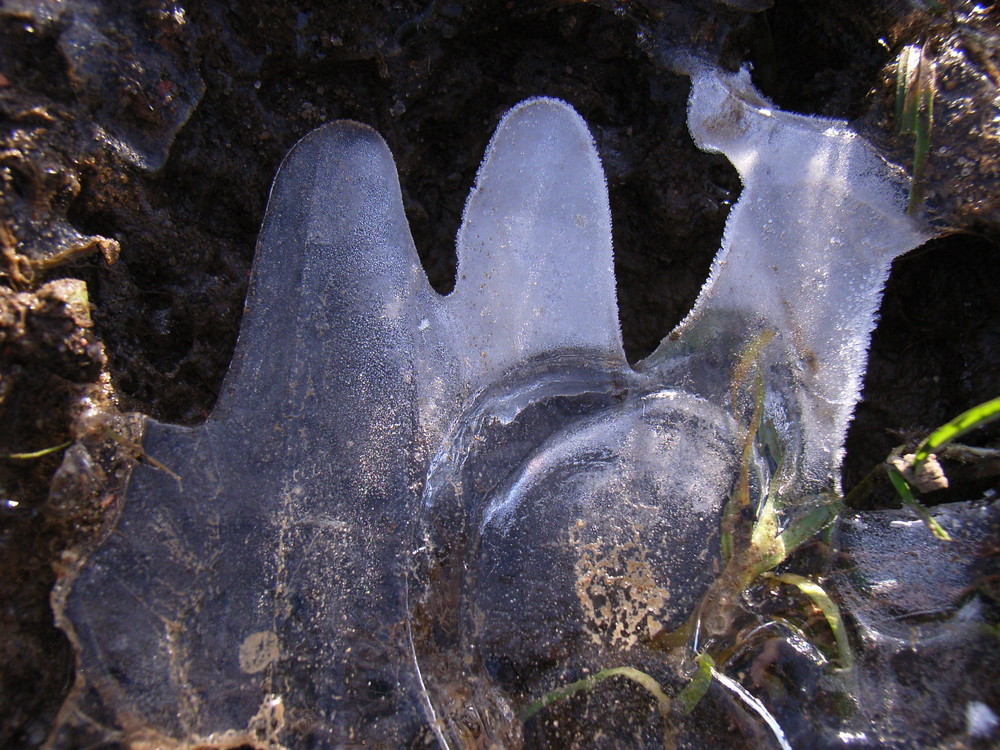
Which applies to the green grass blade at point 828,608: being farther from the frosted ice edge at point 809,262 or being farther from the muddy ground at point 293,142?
the muddy ground at point 293,142

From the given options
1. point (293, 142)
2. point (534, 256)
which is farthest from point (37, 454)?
point (534, 256)

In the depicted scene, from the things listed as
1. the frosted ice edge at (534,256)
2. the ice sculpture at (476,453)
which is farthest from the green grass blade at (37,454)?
the frosted ice edge at (534,256)

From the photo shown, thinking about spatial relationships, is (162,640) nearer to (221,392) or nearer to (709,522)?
(221,392)

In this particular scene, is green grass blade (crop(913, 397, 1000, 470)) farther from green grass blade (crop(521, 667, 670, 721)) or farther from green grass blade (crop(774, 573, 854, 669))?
green grass blade (crop(521, 667, 670, 721))

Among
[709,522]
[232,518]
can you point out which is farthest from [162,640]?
[709,522]

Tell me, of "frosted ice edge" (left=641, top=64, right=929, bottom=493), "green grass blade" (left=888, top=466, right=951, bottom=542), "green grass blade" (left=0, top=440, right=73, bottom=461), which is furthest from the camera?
"frosted ice edge" (left=641, top=64, right=929, bottom=493)

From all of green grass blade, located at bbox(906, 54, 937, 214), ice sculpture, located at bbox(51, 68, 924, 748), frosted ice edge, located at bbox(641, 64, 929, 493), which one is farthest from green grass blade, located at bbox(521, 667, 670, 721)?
green grass blade, located at bbox(906, 54, 937, 214)
